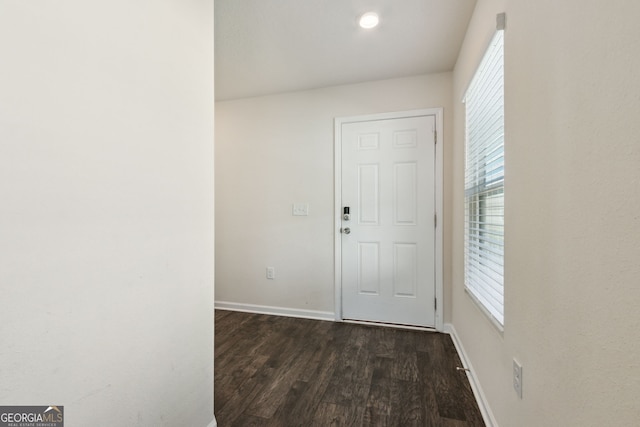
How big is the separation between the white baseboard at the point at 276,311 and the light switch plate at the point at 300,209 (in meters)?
1.03

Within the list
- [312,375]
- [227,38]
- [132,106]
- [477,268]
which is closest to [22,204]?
[132,106]

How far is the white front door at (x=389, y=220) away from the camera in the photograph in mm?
2721

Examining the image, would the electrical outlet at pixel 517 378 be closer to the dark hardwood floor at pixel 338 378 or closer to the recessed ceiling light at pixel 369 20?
the dark hardwood floor at pixel 338 378

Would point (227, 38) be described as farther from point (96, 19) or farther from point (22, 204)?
point (22, 204)

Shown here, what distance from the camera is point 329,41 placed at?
2182 mm

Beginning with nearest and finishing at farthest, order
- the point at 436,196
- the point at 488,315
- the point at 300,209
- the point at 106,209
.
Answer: the point at 106,209 < the point at 488,315 < the point at 436,196 < the point at 300,209

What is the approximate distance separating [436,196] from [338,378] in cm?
177

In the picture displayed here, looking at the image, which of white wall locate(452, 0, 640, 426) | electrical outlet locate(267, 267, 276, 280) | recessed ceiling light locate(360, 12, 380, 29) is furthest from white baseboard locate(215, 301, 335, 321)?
recessed ceiling light locate(360, 12, 380, 29)

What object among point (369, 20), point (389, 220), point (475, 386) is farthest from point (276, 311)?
point (369, 20)

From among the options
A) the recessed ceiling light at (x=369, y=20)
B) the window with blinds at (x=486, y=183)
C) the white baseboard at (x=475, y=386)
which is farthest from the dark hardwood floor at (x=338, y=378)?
the recessed ceiling light at (x=369, y=20)

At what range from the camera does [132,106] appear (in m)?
0.98

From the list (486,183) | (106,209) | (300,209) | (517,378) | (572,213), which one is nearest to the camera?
(572,213)

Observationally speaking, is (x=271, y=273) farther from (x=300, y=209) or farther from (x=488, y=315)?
(x=488, y=315)

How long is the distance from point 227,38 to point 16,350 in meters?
2.23
